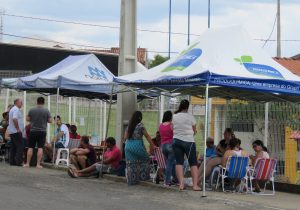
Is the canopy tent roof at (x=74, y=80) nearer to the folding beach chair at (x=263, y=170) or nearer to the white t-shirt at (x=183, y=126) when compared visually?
the white t-shirt at (x=183, y=126)

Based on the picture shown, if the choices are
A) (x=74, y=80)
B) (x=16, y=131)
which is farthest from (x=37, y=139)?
(x=74, y=80)

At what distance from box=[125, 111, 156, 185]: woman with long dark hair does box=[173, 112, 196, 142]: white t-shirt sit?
1.04m

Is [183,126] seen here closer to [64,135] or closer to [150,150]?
[150,150]

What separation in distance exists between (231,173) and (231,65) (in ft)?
7.17

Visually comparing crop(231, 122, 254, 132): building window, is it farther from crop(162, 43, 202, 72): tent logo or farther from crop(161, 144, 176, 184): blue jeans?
crop(161, 144, 176, 184): blue jeans

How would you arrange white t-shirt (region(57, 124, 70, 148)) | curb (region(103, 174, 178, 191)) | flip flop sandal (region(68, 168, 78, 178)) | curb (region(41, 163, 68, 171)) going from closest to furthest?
1. curb (region(103, 174, 178, 191))
2. flip flop sandal (region(68, 168, 78, 178))
3. curb (region(41, 163, 68, 171))
4. white t-shirt (region(57, 124, 70, 148))

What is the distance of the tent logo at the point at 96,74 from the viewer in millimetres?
17969

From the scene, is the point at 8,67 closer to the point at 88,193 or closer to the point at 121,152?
the point at 121,152

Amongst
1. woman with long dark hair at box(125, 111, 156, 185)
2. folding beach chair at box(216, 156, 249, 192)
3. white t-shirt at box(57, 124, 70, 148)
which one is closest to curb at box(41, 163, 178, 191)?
woman with long dark hair at box(125, 111, 156, 185)

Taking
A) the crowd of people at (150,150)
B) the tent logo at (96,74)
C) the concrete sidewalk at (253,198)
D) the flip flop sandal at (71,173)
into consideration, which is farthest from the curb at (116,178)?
the tent logo at (96,74)

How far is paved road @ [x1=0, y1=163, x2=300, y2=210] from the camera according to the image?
10.3 meters

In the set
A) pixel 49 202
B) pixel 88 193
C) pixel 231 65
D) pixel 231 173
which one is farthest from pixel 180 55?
pixel 49 202

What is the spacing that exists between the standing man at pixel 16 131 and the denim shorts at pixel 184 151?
6.05 metres

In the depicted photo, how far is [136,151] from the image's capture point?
44.0 ft
